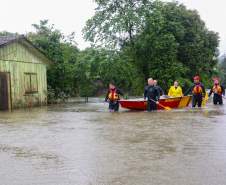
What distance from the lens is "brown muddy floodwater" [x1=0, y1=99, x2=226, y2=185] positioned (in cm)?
670

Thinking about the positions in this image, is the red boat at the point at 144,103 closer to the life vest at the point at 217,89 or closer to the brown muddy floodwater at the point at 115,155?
the life vest at the point at 217,89

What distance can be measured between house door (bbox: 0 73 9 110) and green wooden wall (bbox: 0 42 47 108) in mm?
372

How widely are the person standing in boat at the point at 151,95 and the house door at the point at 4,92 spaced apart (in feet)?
27.5

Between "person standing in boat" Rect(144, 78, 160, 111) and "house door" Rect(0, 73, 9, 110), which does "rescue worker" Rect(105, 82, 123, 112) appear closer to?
"person standing in boat" Rect(144, 78, 160, 111)

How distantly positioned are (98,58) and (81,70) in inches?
63.1

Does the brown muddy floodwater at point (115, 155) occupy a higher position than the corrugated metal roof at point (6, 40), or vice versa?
the corrugated metal roof at point (6, 40)

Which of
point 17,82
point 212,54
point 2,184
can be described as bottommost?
point 2,184

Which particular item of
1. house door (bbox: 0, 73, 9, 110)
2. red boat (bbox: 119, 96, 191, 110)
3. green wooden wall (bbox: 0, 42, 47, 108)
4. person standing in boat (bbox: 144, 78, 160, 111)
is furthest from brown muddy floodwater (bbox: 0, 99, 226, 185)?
green wooden wall (bbox: 0, 42, 47, 108)

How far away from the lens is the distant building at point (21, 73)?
78.5ft

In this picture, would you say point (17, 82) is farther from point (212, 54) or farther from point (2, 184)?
point (212, 54)

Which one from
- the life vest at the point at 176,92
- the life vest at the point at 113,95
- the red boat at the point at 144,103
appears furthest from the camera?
the life vest at the point at 176,92

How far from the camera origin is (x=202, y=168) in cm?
724

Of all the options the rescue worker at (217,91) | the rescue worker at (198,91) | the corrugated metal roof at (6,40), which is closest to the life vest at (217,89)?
the rescue worker at (217,91)

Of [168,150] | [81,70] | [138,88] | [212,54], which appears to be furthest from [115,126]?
[212,54]
